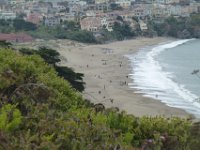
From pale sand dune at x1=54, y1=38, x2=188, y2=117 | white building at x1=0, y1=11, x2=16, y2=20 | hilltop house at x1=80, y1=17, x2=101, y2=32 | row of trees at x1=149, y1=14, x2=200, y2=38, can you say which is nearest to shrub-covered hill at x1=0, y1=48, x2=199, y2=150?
pale sand dune at x1=54, y1=38, x2=188, y2=117

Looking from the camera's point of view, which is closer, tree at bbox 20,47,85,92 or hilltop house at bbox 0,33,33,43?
tree at bbox 20,47,85,92

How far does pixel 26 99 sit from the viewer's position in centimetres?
852

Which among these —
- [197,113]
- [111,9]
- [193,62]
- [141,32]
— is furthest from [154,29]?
[197,113]

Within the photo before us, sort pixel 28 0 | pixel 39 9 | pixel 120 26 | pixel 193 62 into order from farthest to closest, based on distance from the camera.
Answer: pixel 28 0
pixel 39 9
pixel 120 26
pixel 193 62

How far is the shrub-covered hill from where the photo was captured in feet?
20.7

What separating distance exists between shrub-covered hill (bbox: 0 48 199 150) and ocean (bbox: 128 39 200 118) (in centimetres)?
1073

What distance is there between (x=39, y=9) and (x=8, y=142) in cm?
9906

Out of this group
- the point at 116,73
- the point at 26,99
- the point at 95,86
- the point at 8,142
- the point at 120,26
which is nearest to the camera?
the point at 8,142

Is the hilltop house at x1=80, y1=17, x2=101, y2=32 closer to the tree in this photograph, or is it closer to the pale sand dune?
the pale sand dune

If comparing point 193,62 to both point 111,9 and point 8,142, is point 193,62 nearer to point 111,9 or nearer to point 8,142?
point 8,142

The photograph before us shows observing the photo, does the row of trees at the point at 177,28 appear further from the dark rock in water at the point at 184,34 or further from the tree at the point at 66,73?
the tree at the point at 66,73

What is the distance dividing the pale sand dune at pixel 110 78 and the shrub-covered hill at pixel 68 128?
48.4 ft

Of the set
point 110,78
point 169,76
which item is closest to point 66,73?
point 110,78

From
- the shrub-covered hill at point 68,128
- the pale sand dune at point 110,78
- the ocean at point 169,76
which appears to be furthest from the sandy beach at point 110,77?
the shrub-covered hill at point 68,128
